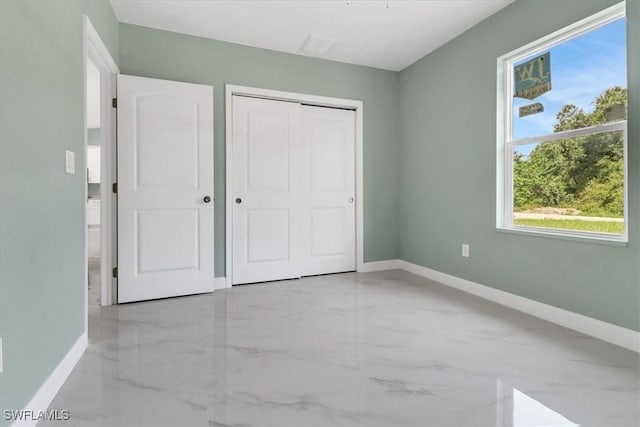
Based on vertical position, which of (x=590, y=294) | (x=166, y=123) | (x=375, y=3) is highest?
(x=375, y=3)

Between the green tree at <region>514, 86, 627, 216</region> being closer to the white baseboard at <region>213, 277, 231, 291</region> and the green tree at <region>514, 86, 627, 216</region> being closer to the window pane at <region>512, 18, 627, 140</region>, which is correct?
the window pane at <region>512, 18, 627, 140</region>

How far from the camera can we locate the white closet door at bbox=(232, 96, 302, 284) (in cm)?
340

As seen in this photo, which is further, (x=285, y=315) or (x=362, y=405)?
(x=285, y=315)

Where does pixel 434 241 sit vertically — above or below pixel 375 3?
below

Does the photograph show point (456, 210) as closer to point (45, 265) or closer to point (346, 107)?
point (346, 107)

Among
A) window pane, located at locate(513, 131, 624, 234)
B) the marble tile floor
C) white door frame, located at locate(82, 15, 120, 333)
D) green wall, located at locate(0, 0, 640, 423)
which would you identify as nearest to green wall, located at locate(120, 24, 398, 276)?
green wall, located at locate(0, 0, 640, 423)

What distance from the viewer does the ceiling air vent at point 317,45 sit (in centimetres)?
326

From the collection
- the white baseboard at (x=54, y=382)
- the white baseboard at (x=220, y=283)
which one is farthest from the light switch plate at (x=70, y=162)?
the white baseboard at (x=220, y=283)

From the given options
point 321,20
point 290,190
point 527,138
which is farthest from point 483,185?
point 321,20

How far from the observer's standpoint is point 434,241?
3.59 m

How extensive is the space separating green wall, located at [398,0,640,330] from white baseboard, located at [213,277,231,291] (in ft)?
7.22

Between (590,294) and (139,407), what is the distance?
273cm

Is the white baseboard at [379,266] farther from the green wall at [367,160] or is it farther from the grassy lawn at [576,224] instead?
the grassy lawn at [576,224]

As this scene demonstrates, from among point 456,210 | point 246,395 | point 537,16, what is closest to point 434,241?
point 456,210
